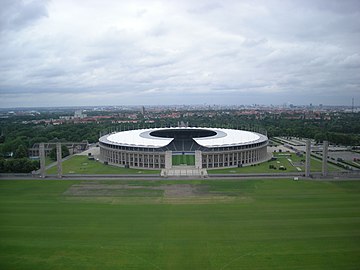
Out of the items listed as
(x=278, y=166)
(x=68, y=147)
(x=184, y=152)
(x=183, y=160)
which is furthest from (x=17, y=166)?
(x=278, y=166)

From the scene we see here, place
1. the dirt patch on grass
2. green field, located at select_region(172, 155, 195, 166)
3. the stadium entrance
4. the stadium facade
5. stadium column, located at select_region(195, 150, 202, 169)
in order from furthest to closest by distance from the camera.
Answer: green field, located at select_region(172, 155, 195, 166), the stadium entrance, the stadium facade, stadium column, located at select_region(195, 150, 202, 169), the dirt patch on grass

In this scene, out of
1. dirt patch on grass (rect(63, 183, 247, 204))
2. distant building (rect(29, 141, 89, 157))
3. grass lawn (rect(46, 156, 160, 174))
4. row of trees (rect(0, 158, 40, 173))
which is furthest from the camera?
distant building (rect(29, 141, 89, 157))

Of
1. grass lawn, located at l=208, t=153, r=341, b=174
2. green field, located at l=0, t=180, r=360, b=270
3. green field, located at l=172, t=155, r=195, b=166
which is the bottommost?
green field, located at l=0, t=180, r=360, b=270

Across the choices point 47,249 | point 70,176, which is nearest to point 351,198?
point 47,249

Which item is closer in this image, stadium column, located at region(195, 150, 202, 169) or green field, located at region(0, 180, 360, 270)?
green field, located at region(0, 180, 360, 270)

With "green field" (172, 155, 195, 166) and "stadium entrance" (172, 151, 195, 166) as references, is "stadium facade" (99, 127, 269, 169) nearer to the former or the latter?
"stadium entrance" (172, 151, 195, 166)

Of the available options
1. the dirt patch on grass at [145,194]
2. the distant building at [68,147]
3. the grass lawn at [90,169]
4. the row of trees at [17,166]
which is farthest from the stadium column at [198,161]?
the distant building at [68,147]

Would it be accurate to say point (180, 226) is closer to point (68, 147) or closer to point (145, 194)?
point (145, 194)

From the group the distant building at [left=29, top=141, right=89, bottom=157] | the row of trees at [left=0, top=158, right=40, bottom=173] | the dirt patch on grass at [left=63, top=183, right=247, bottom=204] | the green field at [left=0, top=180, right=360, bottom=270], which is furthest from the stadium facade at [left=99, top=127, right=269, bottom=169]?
the distant building at [left=29, top=141, right=89, bottom=157]

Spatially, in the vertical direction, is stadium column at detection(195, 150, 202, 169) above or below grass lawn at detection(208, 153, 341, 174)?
above
